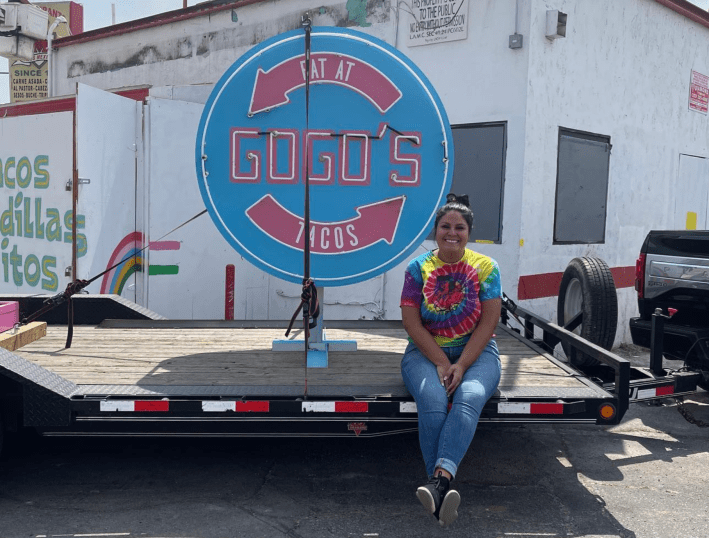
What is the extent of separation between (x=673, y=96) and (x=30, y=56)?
9.17 metres

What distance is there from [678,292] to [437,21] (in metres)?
4.02

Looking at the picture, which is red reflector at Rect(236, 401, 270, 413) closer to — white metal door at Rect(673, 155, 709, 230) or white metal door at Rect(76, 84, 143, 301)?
white metal door at Rect(76, 84, 143, 301)

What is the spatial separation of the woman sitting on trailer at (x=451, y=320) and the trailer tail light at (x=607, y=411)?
A: 1.86 ft

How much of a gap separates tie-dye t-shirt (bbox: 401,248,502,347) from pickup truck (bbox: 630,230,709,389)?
1.81m

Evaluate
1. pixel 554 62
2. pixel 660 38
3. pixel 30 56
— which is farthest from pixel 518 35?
pixel 30 56

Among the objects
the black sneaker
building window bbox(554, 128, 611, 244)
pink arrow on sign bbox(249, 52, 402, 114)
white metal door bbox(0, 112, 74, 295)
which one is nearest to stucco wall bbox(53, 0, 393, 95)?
building window bbox(554, 128, 611, 244)

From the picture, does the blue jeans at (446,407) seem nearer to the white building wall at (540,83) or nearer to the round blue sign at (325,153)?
the round blue sign at (325,153)

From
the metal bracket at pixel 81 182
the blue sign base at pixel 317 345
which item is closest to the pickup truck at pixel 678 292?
the blue sign base at pixel 317 345

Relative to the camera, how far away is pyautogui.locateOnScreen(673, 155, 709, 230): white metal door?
10.2 metres

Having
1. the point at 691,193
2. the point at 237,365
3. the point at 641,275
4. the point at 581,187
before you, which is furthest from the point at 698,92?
the point at 237,365

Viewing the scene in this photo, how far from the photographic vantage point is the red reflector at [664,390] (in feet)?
15.3

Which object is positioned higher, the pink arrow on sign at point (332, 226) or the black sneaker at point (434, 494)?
the pink arrow on sign at point (332, 226)

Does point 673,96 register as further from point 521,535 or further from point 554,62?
point 521,535

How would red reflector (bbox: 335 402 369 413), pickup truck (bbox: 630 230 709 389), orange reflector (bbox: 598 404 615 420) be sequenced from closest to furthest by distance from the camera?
red reflector (bbox: 335 402 369 413)
orange reflector (bbox: 598 404 615 420)
pickup truck (bbox: 630 230 709 389)
